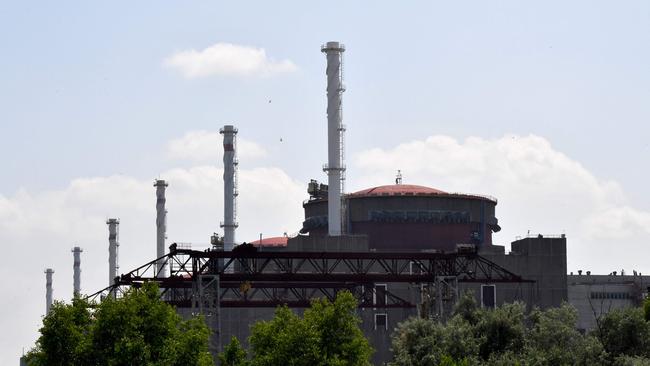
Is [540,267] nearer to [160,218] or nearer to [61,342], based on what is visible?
[61,342]

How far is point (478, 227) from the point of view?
5246 inches

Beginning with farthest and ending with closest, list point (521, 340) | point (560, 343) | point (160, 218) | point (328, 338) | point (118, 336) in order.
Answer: point (160, 218) < point (521, 340) < point (560, 343) < point (328, 338) < point (118, 336)

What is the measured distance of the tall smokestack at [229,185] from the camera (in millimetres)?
146125

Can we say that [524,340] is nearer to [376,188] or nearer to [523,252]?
[523,252]

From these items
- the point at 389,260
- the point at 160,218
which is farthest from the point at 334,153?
the point at 160,218

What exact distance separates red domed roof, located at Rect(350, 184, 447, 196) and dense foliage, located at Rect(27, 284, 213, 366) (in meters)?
66.3

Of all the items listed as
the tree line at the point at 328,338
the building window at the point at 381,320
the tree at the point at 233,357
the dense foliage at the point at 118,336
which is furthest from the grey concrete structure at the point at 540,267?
the dense foliage at the point at 118,336

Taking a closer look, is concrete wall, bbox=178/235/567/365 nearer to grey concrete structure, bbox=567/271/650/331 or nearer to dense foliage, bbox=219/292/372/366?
grey concrete structure, bbox=567/271/650/331

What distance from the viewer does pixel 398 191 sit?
133 metres

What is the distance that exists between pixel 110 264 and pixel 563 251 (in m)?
100

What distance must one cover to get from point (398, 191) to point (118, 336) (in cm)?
7156

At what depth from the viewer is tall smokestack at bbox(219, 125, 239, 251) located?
146 meters

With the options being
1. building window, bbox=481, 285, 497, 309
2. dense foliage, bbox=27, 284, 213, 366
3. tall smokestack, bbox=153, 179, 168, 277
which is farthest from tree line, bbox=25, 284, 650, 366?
tall smokestack, bbox=153, 179, 168, 277

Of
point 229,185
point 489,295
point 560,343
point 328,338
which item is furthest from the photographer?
point 229,185
